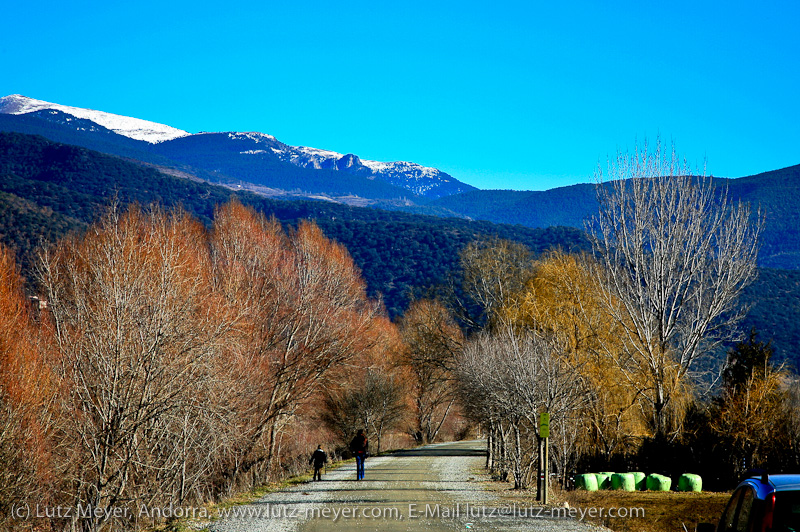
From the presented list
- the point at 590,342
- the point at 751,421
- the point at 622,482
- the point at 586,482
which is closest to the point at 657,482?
the point at 622,482

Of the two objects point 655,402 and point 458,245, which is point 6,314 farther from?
point 458,245

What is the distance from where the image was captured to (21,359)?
73.9 feet

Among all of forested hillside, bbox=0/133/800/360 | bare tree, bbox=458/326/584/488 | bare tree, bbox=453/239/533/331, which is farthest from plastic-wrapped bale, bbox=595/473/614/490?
forested hillside, bbox=0/133/800/360

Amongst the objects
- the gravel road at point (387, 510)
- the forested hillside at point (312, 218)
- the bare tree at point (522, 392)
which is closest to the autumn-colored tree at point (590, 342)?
the bare tree at point (522, 392)

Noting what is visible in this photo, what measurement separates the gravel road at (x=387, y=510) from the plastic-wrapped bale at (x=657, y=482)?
694 centimetres

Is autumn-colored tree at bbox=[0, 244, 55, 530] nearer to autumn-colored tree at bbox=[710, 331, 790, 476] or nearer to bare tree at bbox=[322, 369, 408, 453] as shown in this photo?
bare tree at bbox=[322, 369, 408, 453]

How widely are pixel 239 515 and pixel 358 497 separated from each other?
402cm

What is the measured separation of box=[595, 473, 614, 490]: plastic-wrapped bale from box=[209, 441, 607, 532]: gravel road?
15.5 feet

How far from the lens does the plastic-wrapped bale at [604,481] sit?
26.6 m

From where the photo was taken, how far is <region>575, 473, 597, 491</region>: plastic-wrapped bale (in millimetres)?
26047

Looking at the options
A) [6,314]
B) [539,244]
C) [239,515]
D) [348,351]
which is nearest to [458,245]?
[539,244]

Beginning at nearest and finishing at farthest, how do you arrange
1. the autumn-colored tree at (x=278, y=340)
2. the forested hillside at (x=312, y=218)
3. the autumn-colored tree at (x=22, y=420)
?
the autumn-colored tree at (x=22, y=420)
the autumn-colored tree at (x=278, y=340)
the forested hillside at (x=312, y=218)

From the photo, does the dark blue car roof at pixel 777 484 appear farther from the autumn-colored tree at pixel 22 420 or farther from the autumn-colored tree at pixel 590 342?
the autumn-colored tree at pixel 590 342

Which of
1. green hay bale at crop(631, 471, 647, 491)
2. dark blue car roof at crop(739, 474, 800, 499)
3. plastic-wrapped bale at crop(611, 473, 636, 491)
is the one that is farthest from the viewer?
green hay bale at crop(631, 471, 647, 491)
